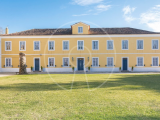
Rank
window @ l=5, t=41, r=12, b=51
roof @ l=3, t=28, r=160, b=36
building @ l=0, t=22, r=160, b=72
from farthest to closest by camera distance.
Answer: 1. window @ l=5, t=41, r=12, b=51
2. roof @ l=3, t=28, r=160, b=36
3. building @ l=0, t=22, r=160, b=72

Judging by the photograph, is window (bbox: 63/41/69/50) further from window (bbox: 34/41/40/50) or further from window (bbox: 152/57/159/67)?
window (bbox: 152/57/159/67)

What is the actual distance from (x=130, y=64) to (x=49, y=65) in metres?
14.4

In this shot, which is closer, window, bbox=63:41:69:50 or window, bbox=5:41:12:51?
Result: window, bbox=63:41:69:50

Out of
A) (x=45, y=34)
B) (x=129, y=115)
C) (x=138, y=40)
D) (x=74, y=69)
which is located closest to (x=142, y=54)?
(x=138, y=40)

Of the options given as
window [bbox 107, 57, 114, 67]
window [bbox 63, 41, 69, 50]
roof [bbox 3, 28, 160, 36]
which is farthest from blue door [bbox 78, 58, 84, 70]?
roof [bbox 3, 28, 160, 36]

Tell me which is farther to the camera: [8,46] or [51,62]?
[8,46]

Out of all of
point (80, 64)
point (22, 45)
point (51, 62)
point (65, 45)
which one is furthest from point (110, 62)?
point (22, 45)

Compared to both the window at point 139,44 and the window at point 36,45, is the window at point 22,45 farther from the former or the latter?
the window at point 139,44

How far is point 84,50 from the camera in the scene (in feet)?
89.5

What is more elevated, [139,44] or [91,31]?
A: [91,31]

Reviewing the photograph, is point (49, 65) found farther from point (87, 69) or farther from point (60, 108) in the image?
point (60, 108)

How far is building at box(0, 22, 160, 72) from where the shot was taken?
26797mm

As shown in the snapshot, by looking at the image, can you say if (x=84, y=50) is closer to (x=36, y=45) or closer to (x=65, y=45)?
(x=65, y=45)

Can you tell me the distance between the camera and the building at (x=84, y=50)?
2680 centimetres
